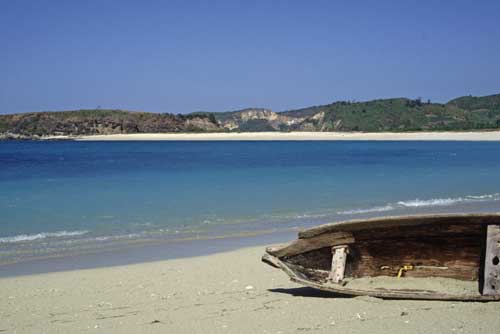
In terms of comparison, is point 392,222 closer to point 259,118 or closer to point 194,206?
point 194,206

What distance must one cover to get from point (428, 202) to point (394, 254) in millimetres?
10002

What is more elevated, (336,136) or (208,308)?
(336,136)

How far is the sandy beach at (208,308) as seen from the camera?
4.67 meters

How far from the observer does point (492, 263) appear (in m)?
5.16

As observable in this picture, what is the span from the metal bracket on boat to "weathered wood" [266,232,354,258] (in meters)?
0.06

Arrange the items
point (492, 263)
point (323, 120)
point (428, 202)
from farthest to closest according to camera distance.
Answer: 1. point (323, 120)
2. point (428, 202)
3. point (492, 263)

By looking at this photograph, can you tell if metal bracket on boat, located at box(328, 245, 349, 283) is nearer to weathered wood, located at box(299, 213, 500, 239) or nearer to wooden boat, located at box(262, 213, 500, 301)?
wooden boat, located at box(262, 213, 500, 301)

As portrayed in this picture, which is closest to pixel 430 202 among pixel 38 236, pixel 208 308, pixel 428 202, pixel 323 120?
pixel 428 202

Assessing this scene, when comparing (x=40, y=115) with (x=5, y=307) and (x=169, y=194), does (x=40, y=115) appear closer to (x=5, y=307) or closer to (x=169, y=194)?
(x=169, y=194)

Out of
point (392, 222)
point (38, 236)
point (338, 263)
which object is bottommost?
point (38, 236)

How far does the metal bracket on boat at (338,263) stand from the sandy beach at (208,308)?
0.68 ft

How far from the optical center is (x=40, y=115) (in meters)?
120

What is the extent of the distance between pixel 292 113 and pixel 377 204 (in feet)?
601

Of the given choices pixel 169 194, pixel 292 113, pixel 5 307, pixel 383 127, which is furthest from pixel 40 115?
pixel 5 307
